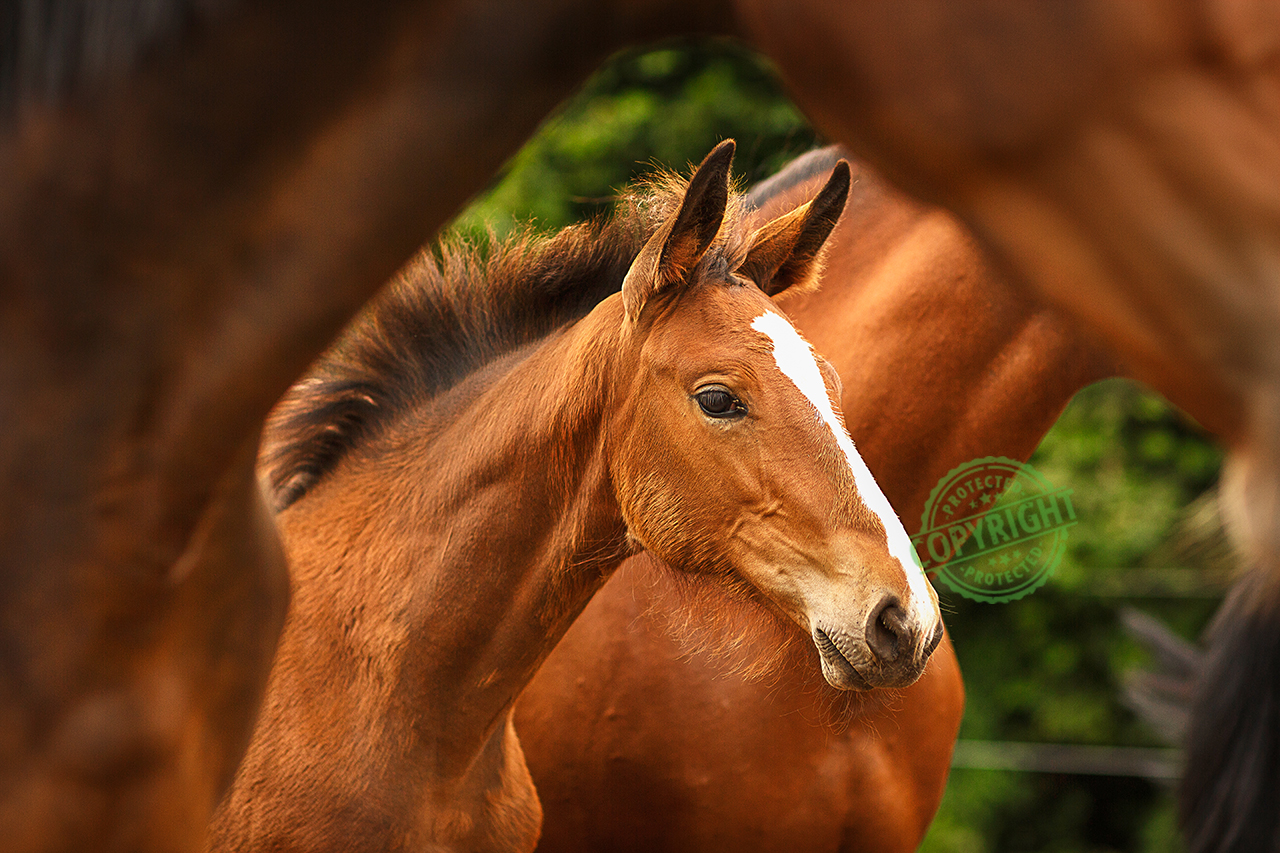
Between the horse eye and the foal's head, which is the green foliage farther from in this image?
the horse eye

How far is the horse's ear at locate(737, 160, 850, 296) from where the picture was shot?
91.4 inches

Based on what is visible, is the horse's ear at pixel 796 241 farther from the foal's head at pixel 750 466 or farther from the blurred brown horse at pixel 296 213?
the blurred brown horse at pixel 296 213

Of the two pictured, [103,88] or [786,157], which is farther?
[786,157]

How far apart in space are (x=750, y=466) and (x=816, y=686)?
0.61 metres

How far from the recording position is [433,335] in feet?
8.32

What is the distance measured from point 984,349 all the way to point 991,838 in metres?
4.61

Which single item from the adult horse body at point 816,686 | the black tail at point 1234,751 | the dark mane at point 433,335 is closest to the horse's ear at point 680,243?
the dark mane at point 433,335

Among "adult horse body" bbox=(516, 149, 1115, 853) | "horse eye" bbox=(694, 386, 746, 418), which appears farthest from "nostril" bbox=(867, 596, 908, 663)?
"adult horse body" bbox=(516, 149, 1115, 853)

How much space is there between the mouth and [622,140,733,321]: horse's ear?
2.24 feet

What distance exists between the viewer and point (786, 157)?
10.9ft

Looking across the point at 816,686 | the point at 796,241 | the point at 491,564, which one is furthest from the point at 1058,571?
the point at 491,564

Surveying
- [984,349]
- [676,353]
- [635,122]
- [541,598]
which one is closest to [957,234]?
[984,349]

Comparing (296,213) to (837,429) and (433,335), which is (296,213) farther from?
(433,335)

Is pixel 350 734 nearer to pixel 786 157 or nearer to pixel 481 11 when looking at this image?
pixel 481 11
